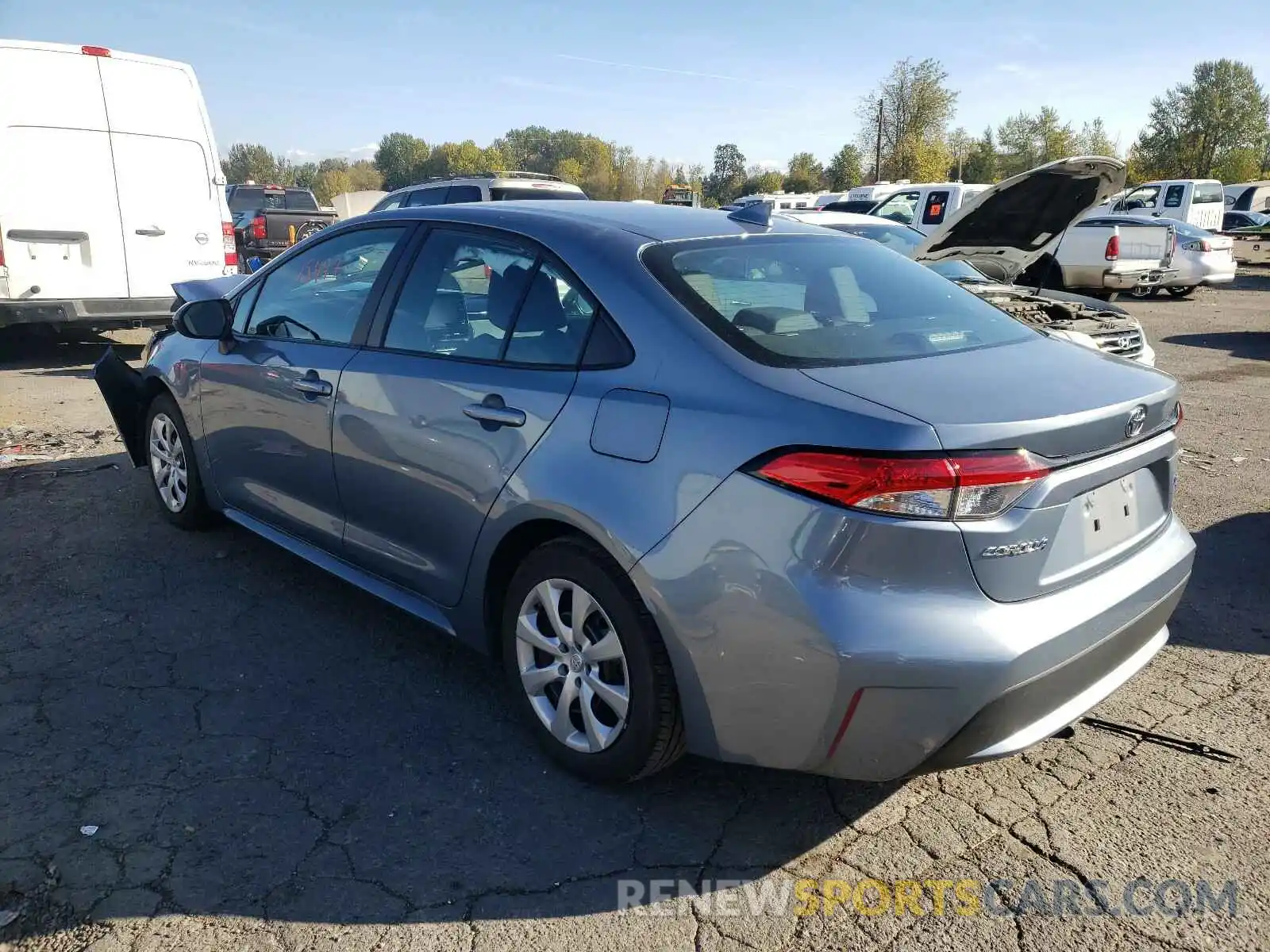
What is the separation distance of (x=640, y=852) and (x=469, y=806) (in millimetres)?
525

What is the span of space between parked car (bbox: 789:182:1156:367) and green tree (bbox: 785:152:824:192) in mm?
72539

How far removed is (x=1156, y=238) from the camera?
16.3 metres

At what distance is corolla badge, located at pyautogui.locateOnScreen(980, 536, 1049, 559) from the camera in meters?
2.23

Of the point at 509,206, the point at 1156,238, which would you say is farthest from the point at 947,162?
the point at 509,206

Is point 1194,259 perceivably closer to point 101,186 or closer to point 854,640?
point 101,186

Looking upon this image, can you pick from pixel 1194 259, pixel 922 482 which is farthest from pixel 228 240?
pixel 1194 259

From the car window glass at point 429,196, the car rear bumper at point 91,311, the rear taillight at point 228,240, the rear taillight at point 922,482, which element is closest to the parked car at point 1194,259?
the car window glass at point 429,196

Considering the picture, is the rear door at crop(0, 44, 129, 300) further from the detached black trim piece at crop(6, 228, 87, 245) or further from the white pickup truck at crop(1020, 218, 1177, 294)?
the white pickup truck at crop(1020, 218, 1177, 294)

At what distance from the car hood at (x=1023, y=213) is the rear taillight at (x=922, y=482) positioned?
16.3 ft

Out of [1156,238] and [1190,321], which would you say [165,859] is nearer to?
[1190,321]

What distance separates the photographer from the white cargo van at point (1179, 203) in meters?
24.6

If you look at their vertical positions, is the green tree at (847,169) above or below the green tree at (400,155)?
below

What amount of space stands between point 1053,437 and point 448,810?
6.23 ft

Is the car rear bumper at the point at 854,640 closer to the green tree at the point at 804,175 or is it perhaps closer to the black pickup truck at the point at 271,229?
Answer: the black pickup truck at the point at 271,229
